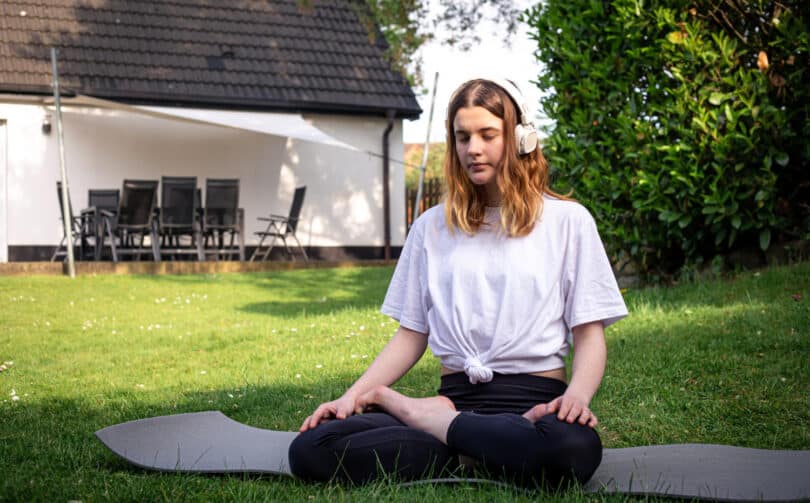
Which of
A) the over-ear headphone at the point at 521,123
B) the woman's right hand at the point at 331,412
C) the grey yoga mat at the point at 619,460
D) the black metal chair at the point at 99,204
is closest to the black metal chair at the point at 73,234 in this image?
the black metal chair at the point at 99,204

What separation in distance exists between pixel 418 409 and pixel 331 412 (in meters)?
0.28

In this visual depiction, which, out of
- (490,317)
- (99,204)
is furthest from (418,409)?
(99,204)

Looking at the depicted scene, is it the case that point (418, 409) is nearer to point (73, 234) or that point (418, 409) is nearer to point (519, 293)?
point (519, 293)

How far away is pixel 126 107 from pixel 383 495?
11291mm

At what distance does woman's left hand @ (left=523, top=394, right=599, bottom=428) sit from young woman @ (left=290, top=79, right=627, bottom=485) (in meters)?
0.02

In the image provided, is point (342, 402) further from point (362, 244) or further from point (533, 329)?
point (362, 244)

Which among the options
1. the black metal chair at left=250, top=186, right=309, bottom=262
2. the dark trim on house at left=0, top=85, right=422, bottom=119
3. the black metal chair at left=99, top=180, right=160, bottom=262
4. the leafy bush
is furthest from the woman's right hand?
the dark trim on house at left=0, top=85, right=422, bottom=119

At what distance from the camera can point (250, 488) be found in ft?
9.27

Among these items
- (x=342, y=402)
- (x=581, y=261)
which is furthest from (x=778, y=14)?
(x=342, y=402)

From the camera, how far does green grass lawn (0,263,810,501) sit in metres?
3.03

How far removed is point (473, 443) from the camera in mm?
2744

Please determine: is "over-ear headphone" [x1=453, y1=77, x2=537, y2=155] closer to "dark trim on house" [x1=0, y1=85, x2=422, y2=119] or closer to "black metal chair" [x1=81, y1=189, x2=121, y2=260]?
"black metal chair" [x1=81, y1=189, x2=121, y2=260]

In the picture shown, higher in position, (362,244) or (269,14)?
(269,14)

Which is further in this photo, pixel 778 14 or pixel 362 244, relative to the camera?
pixel 362 244
